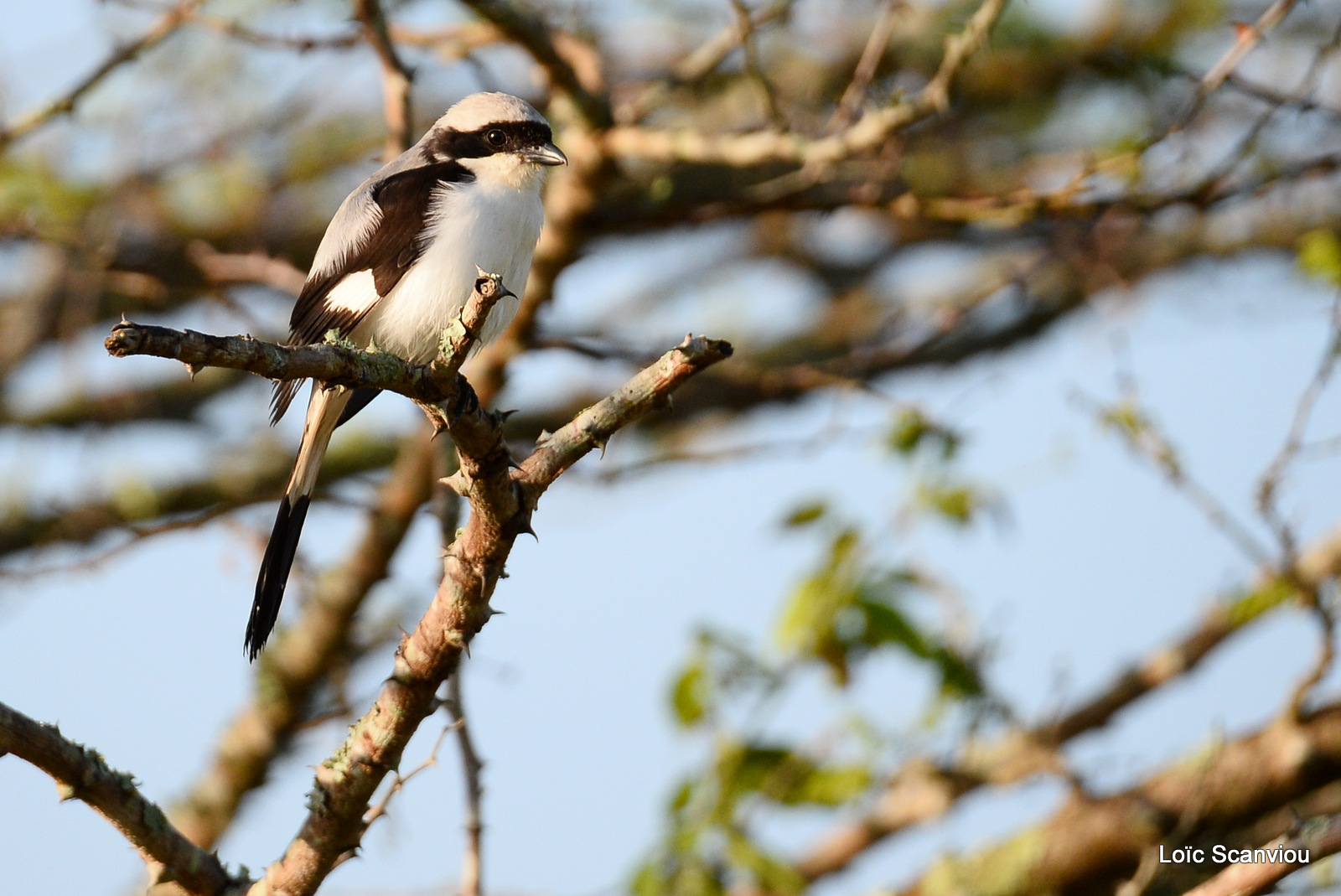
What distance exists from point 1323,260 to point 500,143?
8.76 ft

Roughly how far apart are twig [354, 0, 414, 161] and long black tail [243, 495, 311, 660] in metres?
1.57

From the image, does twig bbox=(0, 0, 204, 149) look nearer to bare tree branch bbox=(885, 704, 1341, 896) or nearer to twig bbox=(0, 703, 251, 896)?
twig bbox=(0, 703, 251, 896)

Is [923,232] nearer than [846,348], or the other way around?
[846,348]

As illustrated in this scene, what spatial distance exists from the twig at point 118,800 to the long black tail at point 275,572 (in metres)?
0.84

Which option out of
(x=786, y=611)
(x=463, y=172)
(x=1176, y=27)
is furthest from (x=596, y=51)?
(x=1176, y=27)

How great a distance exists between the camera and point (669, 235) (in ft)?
24.2

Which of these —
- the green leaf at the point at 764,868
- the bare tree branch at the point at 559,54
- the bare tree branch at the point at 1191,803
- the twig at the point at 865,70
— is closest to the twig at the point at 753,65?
the twig at the point at 865,70

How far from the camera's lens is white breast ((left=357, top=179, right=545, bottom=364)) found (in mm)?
3797

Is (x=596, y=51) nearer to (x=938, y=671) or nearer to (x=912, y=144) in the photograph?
(x=912, y=144)

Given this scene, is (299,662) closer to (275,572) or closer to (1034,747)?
(275,572)

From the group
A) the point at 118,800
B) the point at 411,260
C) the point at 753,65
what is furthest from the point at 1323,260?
the point at 118,800

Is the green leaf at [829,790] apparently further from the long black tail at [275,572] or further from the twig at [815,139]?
the twig at [815,139]

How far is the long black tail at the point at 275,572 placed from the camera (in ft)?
12.2

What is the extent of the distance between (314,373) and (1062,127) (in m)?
6.38
